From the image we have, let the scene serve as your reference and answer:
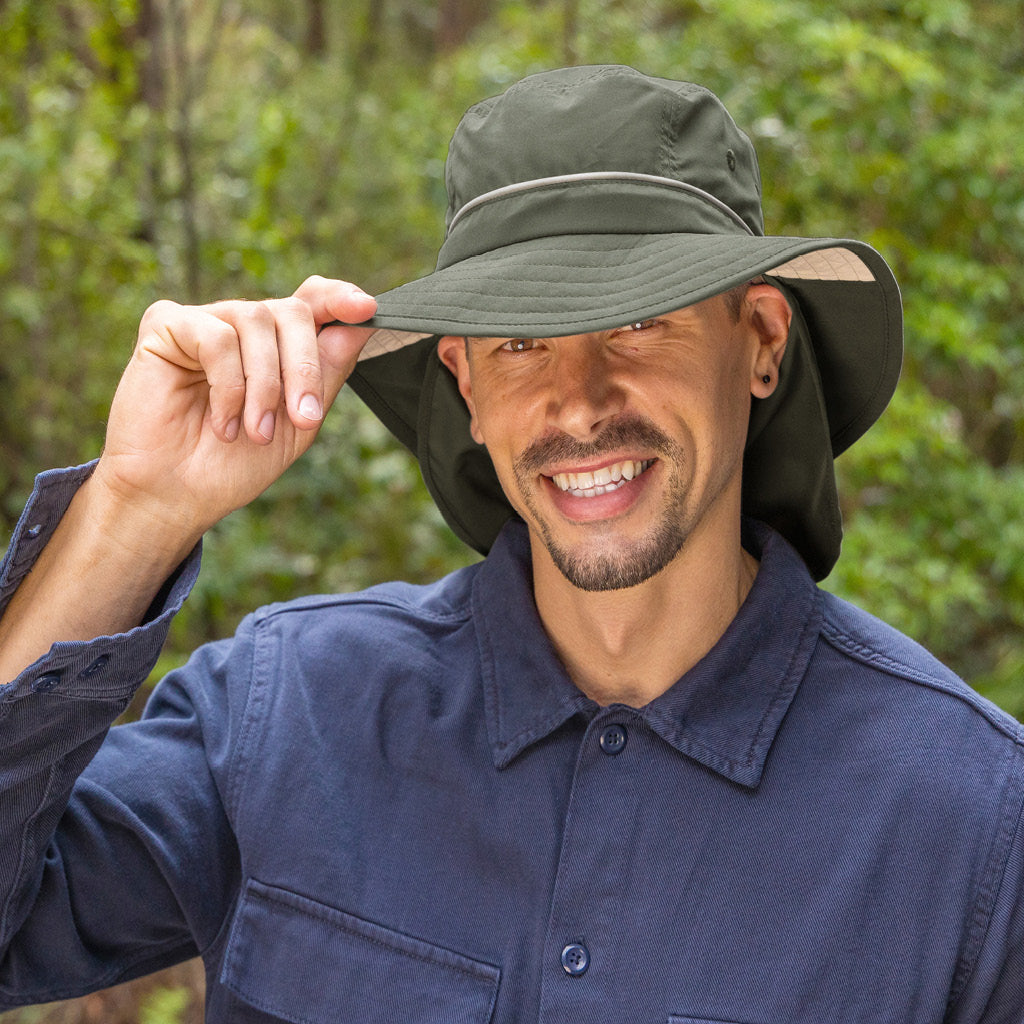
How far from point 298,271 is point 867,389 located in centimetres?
326

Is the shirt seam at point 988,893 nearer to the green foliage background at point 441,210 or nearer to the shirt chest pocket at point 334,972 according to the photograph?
the shirt chest pocket at point 334,972

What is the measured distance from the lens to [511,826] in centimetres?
176

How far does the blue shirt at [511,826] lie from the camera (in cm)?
158

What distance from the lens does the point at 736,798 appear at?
5.52 ft

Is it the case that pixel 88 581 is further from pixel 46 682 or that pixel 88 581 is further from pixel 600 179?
pixel 600 179

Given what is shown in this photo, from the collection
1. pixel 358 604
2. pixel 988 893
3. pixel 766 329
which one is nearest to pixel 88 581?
pixel 358 604

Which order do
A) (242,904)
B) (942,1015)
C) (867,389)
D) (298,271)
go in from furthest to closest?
(298,271)
(867,389)
(242,904)
(942,1015)

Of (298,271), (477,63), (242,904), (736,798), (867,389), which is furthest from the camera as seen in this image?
(477,63)

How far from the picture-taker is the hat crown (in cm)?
164

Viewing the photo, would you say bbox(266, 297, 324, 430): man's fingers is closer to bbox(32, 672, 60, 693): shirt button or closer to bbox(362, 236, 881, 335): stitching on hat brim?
bbox(362, 236, 881, 335): stitching on hat brim

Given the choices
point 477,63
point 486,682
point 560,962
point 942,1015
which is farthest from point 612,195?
point 477,63

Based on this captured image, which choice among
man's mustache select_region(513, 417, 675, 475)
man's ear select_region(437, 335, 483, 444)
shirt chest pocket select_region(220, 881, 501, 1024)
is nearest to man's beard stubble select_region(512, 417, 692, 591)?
man's mustache select_region(513, 417, 675, 475)

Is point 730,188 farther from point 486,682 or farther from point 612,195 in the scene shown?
point 486,682

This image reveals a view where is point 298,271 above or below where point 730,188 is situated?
below
